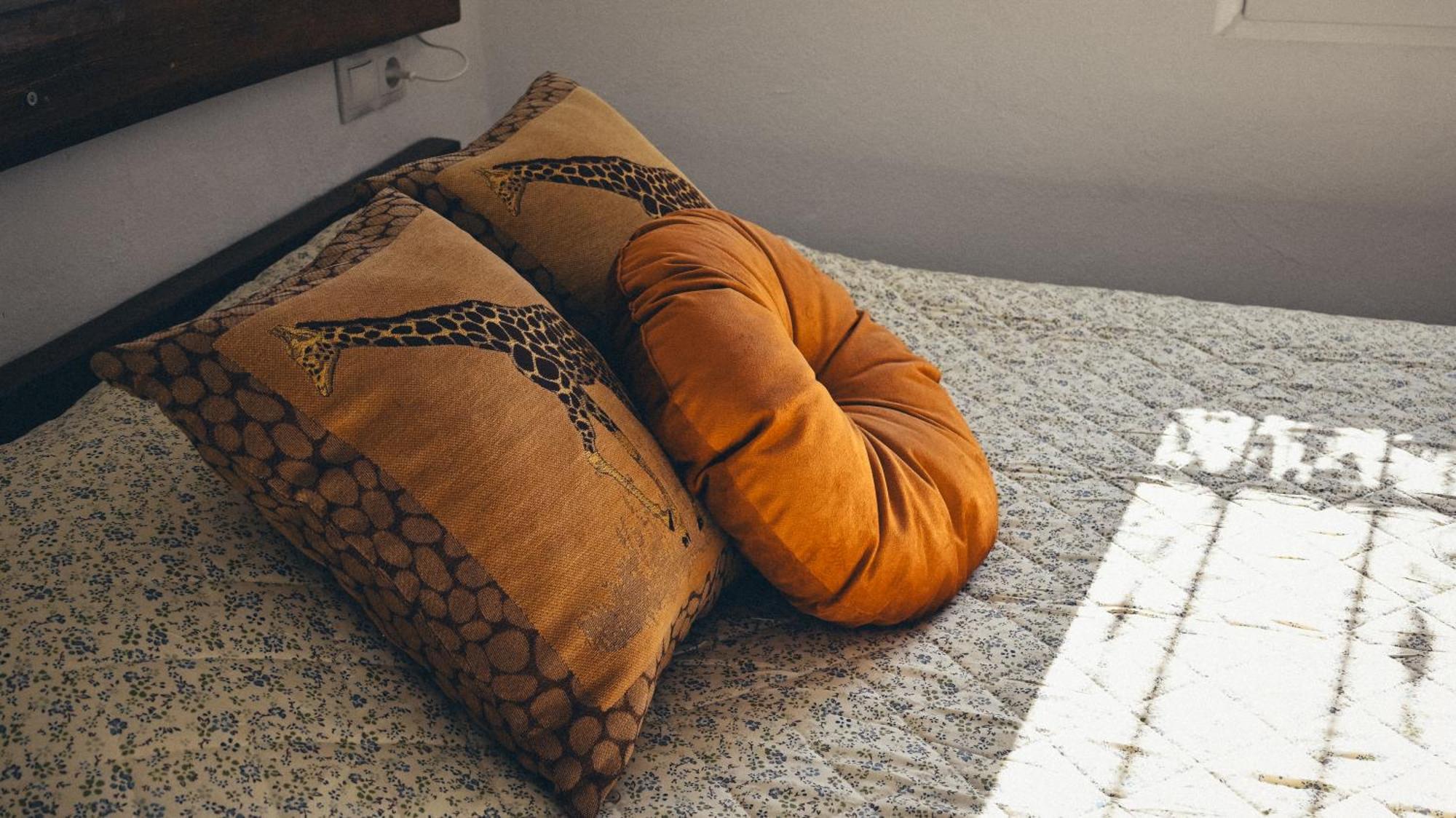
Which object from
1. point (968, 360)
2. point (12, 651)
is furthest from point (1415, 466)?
point (12, 651)

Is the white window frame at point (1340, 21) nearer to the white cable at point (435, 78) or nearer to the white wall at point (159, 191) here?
the white cable at point (435, 78)

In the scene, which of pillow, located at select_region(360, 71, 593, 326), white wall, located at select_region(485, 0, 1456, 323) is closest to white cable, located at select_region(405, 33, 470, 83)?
white wall, located at select_region(485, 0, 1456, 323)

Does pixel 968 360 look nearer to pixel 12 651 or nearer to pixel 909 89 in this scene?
pixel 909 89

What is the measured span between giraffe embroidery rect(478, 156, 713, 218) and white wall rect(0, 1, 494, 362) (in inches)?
16.2

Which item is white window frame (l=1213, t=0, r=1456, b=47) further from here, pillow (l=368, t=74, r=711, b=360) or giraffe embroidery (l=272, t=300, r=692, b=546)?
giraffe embroidery (l=272, t=300, r=692, b=546)

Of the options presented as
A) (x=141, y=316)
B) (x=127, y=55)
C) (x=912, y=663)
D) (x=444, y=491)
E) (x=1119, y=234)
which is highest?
(x=127, y=55)

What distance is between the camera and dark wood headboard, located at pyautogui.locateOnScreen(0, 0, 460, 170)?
39.6 inches

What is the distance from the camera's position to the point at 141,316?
4.00 feet

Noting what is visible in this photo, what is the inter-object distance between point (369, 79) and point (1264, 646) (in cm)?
149

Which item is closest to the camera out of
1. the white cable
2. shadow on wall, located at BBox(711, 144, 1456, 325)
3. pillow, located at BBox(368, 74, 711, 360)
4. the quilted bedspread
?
the quilted bedspread

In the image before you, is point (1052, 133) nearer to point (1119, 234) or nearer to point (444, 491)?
point (1119, 234)

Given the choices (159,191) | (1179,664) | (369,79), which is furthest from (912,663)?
(369,79)

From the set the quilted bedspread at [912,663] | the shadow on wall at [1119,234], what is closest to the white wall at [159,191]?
the quilted bedspread at [912,663]

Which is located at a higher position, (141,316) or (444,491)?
(444,491)
